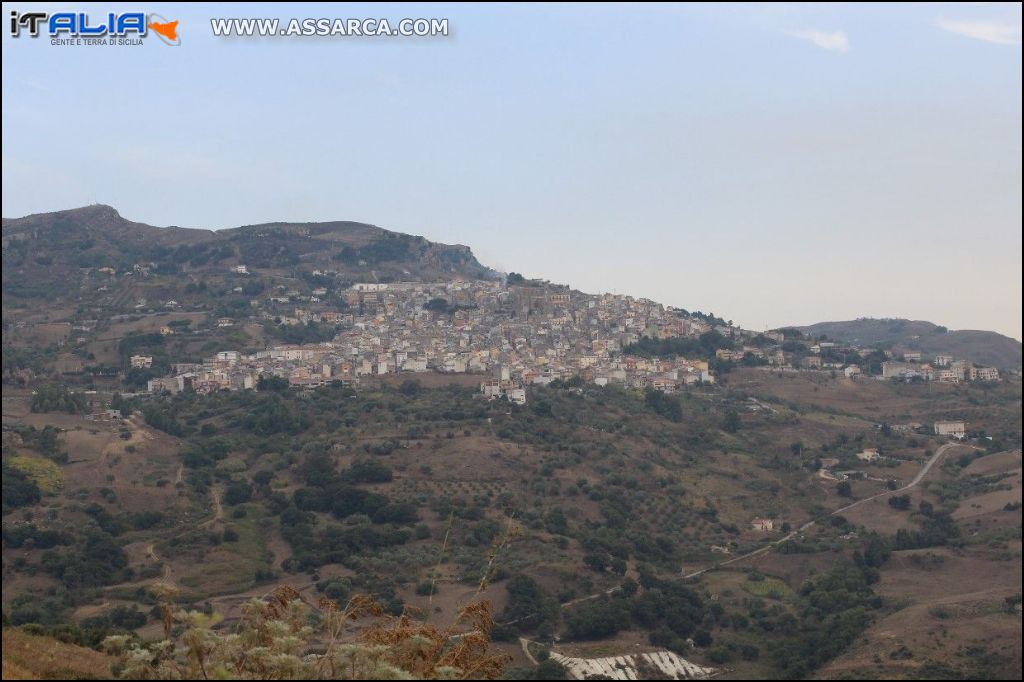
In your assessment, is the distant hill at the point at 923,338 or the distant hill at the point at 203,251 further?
the distant hill at the point at 203,251

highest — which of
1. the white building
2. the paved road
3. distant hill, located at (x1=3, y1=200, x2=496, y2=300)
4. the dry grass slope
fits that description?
distant hill, located at (x1=3, y1=200, x2=496, y2=300)

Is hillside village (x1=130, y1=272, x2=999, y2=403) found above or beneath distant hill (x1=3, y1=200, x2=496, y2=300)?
beneath

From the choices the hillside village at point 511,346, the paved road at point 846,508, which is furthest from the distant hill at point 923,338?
the paved road at point 846,508

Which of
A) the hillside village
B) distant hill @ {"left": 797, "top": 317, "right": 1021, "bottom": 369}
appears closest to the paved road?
the hillside village

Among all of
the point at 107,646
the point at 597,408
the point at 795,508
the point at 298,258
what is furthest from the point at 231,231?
the point at 107,646

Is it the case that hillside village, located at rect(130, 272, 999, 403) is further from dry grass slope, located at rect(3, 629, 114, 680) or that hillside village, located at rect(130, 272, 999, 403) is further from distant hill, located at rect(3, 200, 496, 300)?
dry grass slope, located at rect(3, 629, 114, 680)

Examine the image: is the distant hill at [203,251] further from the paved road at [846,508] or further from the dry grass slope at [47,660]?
the dry grass slope at [47,660]

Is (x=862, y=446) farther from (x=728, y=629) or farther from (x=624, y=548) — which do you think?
(x=728, y=629)
